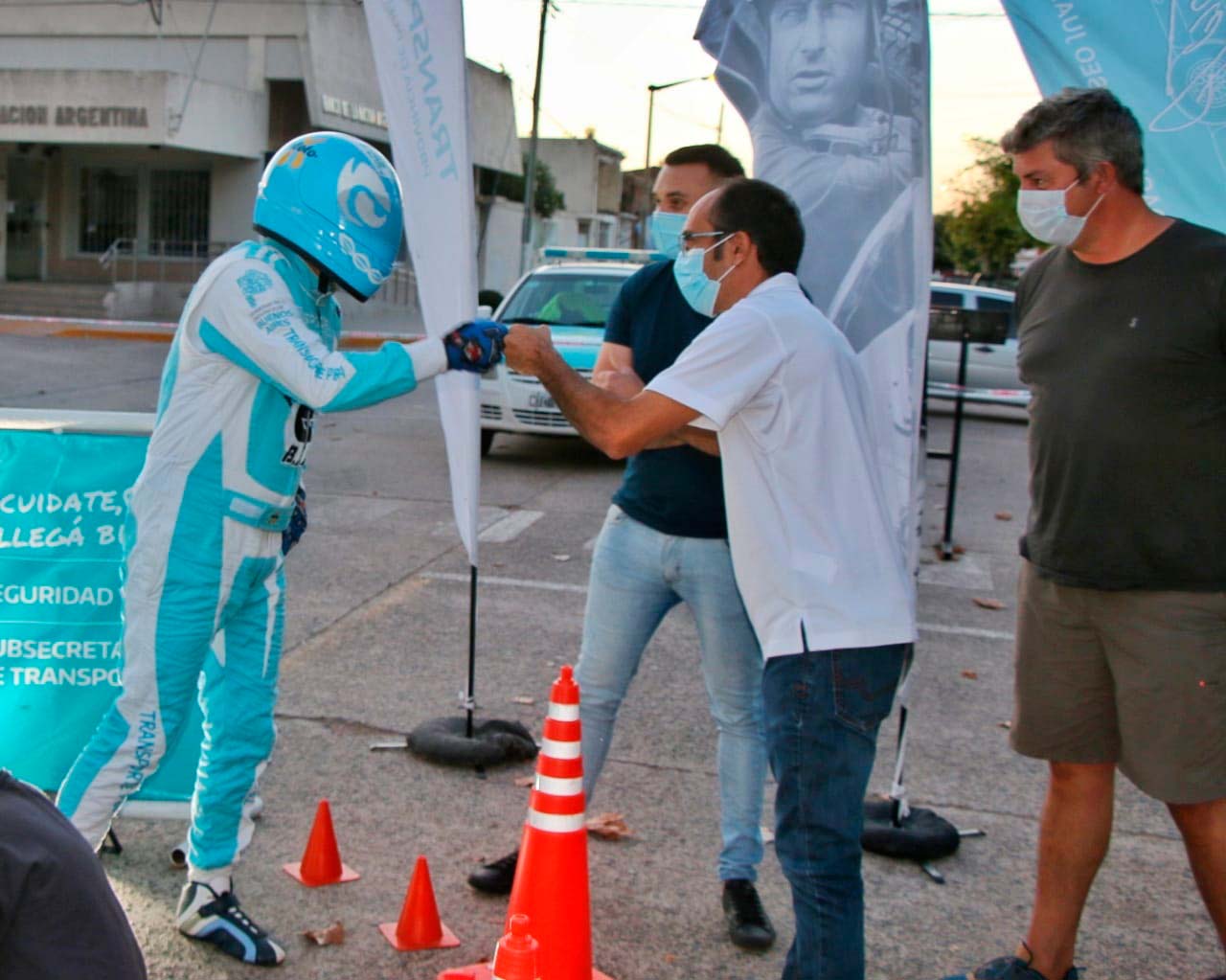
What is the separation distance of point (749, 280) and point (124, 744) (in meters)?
1.89

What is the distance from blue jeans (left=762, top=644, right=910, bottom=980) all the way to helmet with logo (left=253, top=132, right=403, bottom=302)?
4.86ft

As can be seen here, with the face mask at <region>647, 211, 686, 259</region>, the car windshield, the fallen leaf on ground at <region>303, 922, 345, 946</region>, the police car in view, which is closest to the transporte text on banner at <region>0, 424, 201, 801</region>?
the fallen leaf on ground at <region>303, 922, 345, 946</region>

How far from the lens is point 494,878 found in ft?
12.5

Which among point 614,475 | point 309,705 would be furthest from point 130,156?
point 309,705

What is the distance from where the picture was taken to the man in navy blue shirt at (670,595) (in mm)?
3605

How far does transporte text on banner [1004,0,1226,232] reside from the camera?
3.56 meters

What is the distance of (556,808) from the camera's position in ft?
Answer: 10.3

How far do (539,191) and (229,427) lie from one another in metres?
46.5

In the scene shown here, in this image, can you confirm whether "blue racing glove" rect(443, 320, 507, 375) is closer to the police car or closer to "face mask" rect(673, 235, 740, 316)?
Result: "face mask" rect(673, 235, 740, 316)

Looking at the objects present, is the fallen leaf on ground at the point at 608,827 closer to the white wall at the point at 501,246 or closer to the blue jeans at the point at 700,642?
the blue jeans at the point at 700,642

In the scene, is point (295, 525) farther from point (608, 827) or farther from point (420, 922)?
point (608, 827)

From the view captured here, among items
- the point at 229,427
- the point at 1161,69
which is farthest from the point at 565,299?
the point at 229,427

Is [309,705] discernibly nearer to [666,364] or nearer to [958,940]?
[666,364]

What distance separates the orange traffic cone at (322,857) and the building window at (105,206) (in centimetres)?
3200
